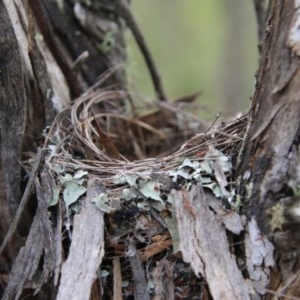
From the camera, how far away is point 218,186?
129cm

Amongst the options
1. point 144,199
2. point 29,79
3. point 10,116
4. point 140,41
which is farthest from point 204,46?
point 144,199

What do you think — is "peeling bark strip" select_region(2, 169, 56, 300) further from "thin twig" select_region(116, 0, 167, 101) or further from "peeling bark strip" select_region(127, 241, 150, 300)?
"thin twig" select_region(116, 0, 167, 101)

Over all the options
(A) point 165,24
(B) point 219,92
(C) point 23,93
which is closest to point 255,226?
(C) point 23,93

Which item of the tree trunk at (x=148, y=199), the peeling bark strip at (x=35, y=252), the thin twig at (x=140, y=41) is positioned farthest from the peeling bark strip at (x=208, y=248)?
the thin twig at (x=140, y=41)

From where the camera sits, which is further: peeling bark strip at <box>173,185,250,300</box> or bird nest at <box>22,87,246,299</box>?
bird nest at <box>22,87,246,299</box>

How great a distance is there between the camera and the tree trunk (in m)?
1.11

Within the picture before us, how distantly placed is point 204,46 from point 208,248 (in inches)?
304

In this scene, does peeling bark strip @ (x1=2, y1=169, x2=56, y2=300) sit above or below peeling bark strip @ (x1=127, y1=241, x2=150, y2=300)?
above

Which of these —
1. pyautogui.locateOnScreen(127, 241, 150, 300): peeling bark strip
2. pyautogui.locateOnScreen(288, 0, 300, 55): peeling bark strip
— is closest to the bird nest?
pyautogui.locateOnScreen(127, 241, 150, 300): peeling bark strip

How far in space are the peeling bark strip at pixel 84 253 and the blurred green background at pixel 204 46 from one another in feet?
16.4

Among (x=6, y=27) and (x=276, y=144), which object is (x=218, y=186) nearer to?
(x=276, y=144)

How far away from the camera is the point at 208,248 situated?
1180 millimetres

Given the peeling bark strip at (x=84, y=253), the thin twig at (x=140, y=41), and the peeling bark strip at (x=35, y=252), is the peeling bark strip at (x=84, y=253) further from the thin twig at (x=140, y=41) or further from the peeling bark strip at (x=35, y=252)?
the thin twig at (x=140, y=41)

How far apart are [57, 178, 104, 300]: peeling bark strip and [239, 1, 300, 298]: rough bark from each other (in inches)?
14.7
